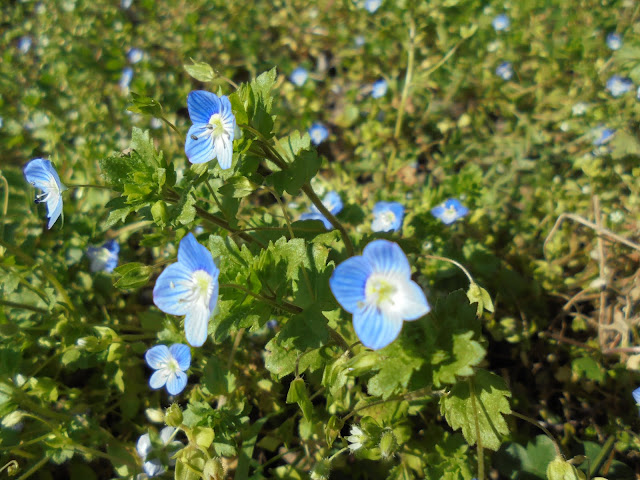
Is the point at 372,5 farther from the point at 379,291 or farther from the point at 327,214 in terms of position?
the point at 379,291

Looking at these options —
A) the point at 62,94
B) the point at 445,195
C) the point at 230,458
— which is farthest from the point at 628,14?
the point at 62,94

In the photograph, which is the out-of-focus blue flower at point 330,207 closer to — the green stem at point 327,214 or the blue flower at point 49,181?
the green stem at point 327,214

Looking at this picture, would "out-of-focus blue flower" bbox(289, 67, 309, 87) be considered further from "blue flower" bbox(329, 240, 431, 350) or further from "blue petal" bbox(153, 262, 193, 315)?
"blue flower" bbox(329, 240, 431, 350)

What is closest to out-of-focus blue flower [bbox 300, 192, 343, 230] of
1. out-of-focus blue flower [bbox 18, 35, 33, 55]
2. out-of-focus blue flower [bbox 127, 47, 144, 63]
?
out-of-focus blue flower [bbox 127, 47, 144, 63]

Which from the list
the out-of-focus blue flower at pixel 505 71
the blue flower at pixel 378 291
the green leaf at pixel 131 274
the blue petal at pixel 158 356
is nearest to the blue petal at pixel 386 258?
the blue flower at pixel 378 291

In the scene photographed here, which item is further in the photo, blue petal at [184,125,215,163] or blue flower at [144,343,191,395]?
blue flower at [144,343,191,395]
